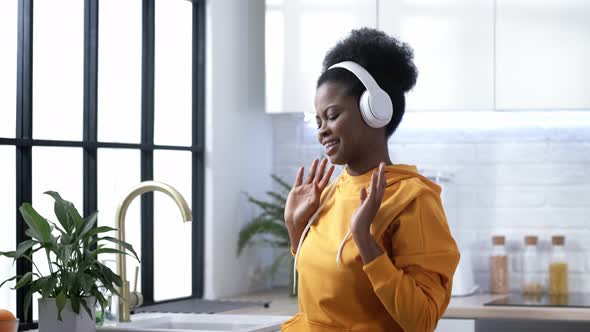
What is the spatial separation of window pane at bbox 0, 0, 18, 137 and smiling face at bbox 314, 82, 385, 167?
4.61 feet

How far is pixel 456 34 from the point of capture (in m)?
3.78

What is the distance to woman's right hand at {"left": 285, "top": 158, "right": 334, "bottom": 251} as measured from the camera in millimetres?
1903

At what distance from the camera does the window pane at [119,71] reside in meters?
3.44

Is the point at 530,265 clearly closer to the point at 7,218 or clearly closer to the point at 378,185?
the point at 7,218

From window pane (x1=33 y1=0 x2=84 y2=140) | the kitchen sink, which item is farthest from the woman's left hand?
window pane (x1=33 y1=0 x2=84 y2=140)

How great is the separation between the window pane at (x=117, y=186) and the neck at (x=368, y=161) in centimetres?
160

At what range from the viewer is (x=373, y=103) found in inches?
70.2

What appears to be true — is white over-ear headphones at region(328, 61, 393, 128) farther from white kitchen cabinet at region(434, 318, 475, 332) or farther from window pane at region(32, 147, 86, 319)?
white kitchen cabinet at region(434, 318, 475, 332)

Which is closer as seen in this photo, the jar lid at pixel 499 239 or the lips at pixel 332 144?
the lips at pixel 332 144

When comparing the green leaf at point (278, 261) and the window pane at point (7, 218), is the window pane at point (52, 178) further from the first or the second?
the green leaf at point (278, 261)

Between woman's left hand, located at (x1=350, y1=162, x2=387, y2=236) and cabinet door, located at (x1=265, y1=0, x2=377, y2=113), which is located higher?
cabinet door, located at (x1=265, y1=0, x2=377, y2=113)

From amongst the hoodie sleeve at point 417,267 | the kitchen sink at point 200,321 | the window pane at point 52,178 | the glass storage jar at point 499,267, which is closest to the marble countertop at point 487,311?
the kitchen sink at point 200,321

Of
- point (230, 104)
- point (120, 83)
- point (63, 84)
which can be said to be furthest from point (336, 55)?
point (230, 104)

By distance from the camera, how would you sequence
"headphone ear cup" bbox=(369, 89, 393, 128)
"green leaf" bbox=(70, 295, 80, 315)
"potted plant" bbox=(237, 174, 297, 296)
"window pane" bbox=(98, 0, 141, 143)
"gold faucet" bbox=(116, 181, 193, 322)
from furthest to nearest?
"potted plant" bbox=(237, 174, 297, 296) < "window pane" bbox=(98, 0, 141, 143) < "gold faucet" bbox=(116, 181, 193, 322) < "green leaf" bbox=(70, 295, 80, 315) < "headphone ear cup" bbox=(369, 89, 393, 128)
